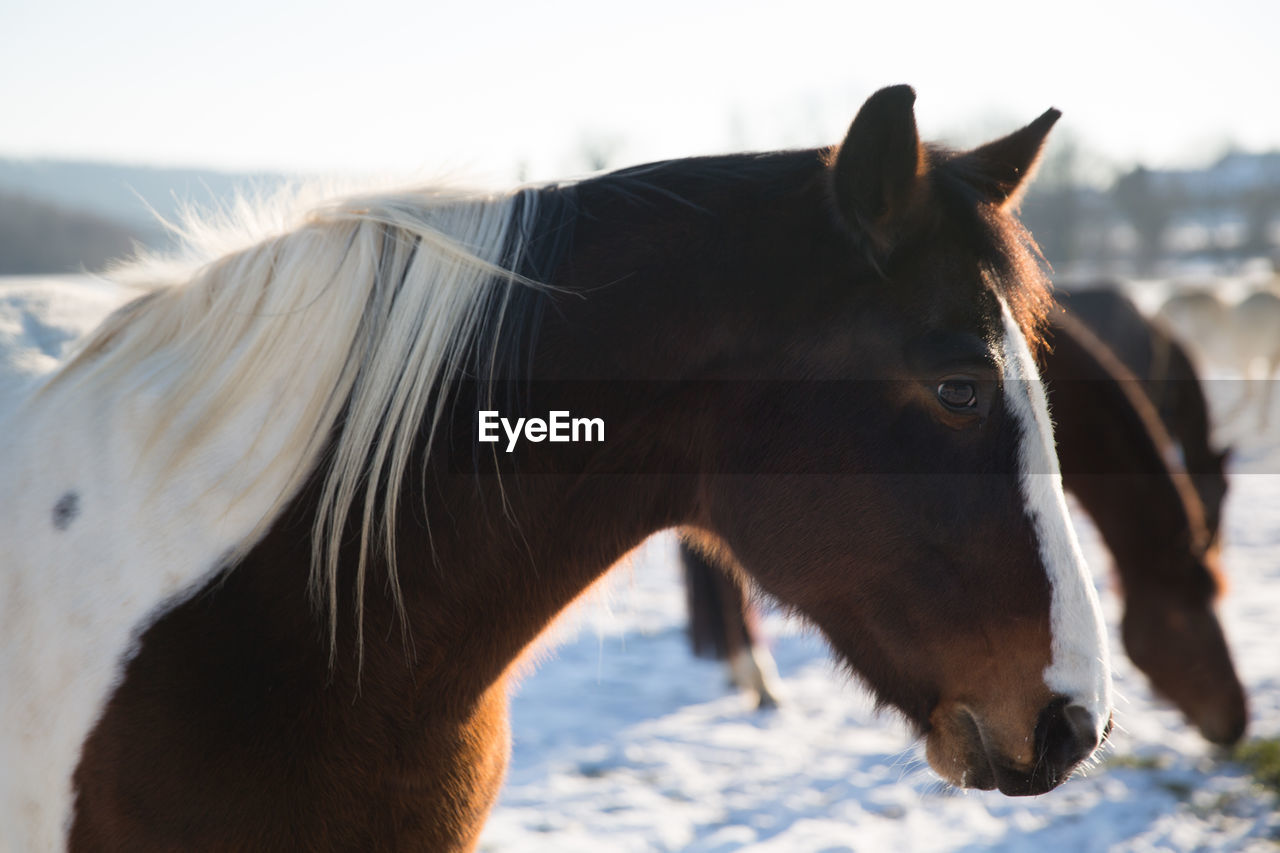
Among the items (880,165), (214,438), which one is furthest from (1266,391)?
(214,438)

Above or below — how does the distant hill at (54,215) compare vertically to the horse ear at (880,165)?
above

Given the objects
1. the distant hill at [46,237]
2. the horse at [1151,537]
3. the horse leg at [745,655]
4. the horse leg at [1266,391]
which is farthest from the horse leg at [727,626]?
the horse leg at [1266,391]

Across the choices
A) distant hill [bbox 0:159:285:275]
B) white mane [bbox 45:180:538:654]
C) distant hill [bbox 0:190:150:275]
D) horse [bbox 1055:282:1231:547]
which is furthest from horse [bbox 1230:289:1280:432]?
distant hill [bbox 0:190:150:275]

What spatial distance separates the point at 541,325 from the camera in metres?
1.43

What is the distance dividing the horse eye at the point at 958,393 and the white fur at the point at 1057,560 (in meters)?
0.06

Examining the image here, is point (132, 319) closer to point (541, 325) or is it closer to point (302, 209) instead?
point (302, 209)

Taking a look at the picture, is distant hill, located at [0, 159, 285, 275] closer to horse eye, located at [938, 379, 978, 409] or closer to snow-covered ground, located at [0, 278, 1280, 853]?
snow-covered ground, located at [0, 278, 1280, 853]

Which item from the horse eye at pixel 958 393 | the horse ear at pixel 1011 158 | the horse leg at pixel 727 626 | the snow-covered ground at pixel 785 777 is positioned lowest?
the snow-covered ground at pixel 785 777

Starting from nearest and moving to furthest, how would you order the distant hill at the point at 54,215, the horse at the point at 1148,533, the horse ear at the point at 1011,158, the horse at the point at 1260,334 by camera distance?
the horse ear at the point at 1011,158 → the horse at the point at 1148,533 → the distant hill at the point at 54,215 → the horse at the point at 1260,334

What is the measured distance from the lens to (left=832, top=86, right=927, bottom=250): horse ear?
50.0 inches

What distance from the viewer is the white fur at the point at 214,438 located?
4.33 feet

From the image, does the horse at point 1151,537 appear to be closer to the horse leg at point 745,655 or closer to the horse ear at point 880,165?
the horse leg at point 745,655

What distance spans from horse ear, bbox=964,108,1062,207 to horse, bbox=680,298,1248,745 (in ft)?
7.87

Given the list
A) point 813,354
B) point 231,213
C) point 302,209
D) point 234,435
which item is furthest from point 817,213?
point 231,213
